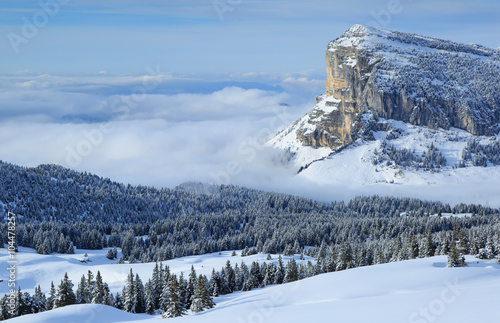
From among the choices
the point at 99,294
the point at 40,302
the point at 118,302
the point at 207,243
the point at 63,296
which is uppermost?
the point at 63,296

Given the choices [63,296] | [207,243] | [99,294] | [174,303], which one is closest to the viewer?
[174,303]

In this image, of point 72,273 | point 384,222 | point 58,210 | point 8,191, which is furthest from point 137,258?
point 384,222

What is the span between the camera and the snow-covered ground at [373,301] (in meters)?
43.8

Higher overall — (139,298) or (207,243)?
(139,298)

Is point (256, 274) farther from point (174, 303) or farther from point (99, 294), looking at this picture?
point (99, 294)

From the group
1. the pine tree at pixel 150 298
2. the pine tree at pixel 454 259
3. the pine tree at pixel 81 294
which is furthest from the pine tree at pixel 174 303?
the pine tree at pixel 454 259

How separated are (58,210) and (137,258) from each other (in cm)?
6656

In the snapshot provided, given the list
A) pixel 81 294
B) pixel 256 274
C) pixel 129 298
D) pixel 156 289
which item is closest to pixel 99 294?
pixel 129 298

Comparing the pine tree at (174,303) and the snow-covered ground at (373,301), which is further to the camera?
the pine tree at (174,303)

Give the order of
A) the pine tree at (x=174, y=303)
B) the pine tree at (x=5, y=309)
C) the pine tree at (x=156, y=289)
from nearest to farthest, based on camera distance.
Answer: the pine tree at (x=174, y=303) → the pine tree at (x=5, y=309) → the pine tree at (x=156, y=289)

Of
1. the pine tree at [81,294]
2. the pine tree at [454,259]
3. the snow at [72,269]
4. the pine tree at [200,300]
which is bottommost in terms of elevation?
Result: the snow at [72,269]

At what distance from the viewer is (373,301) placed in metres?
51.9

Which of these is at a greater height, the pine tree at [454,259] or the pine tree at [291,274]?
the pine tree at [454,259]

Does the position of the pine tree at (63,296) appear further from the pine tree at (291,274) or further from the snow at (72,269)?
the pine tree at (291,274)
